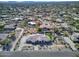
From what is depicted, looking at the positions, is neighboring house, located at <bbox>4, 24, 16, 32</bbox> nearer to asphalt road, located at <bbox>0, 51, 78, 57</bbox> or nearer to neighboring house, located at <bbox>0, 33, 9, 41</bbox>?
neighboring house, located at <bbox>0, 33, 9, 41</bbox>

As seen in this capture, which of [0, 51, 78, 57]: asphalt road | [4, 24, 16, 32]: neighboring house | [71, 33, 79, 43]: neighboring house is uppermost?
[4, 24, 16, 32]: neighboring house

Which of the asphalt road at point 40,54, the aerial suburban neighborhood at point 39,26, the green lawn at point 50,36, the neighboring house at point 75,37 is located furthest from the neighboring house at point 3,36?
the neighboring house at point 75,37

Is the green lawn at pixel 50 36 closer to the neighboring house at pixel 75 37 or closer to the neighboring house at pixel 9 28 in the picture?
the neighboring house at pixel 75 37

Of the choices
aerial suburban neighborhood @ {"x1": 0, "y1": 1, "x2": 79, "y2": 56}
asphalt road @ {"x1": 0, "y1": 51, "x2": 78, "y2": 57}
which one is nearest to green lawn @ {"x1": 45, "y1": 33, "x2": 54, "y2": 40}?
aerial suburban neighborhood @ {"x1": 0, "y1": 1, "x2": 79, "y2": 56}

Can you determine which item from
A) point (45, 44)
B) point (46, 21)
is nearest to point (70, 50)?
point (45, 44)

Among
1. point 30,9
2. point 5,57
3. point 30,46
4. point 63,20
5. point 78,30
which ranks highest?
point 30,9

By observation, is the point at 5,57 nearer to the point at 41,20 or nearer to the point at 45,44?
the point at 45,44

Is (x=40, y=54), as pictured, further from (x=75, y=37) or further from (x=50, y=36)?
(x=75, y=37)

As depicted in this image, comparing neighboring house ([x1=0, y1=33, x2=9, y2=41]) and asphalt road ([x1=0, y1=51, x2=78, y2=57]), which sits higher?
neighboring house ([x1=0, y1=33, x2=9, y2=41])
